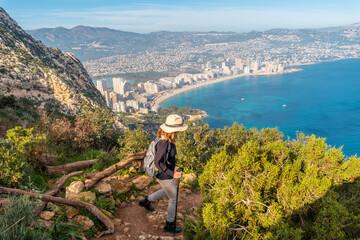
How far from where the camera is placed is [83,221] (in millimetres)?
3379

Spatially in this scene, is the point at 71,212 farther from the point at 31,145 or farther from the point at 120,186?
the point at 31,145

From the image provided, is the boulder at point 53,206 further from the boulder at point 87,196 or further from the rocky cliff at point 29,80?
the rocky cliff at point 29,80

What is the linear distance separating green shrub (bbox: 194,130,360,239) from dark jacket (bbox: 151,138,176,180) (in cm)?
74

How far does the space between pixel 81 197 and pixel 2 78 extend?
23251 mm

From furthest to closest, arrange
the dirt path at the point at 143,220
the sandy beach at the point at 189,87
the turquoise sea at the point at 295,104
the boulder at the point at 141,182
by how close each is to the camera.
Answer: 1. the sandy beach at the point at 189,87
2. the turquoise sea at the point at 295,104
3. the boulder at the point at 141,182
4. the dirt path at the point at 143,220

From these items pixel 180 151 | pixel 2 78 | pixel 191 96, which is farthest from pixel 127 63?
pixel 180 151

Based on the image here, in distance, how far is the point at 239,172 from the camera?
2701 mm

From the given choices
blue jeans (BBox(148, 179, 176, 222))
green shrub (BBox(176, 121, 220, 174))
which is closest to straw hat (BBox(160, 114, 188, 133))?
blue jeans (BBox(148, 179, 176, 222))

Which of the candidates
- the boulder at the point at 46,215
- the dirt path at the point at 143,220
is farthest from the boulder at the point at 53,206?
the dirt path at the point at 143,220

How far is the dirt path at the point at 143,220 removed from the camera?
12.1ft

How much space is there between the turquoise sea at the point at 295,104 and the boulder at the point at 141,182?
1856 inches

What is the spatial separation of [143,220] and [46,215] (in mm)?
1635

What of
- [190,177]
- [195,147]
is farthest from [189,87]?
[190,177]

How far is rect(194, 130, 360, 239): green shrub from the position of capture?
221 centimetres
